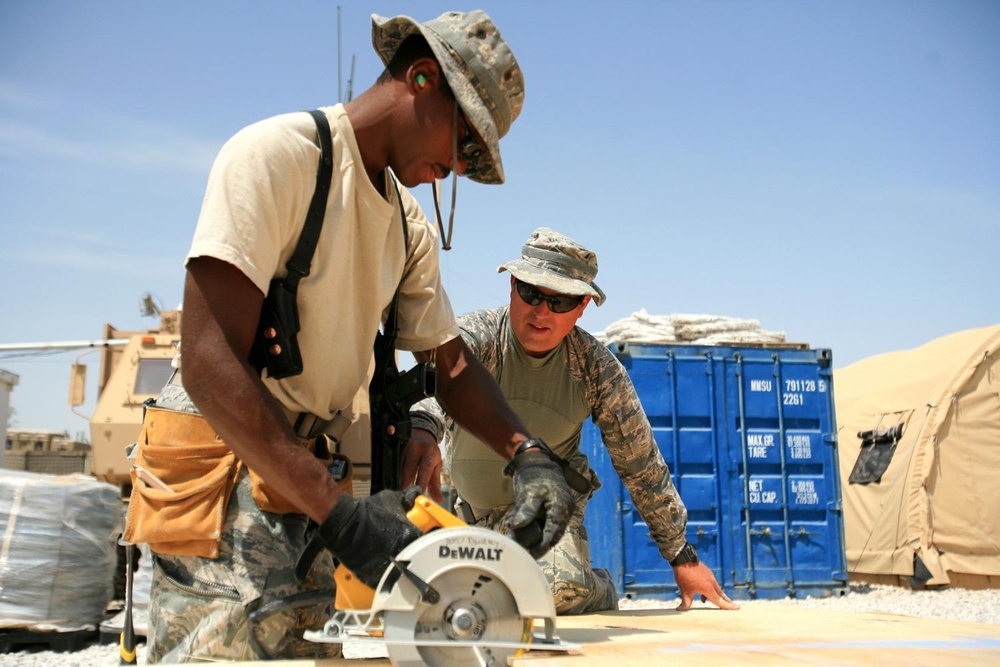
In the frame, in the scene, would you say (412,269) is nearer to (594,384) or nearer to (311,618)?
(311,618)

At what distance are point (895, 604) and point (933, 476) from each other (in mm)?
1970

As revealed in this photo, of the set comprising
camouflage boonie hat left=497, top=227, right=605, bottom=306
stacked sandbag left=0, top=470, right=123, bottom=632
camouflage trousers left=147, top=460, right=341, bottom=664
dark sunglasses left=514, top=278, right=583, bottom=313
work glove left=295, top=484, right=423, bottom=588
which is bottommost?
stacked sandbag left=0, top=470, right=123, bottom=632

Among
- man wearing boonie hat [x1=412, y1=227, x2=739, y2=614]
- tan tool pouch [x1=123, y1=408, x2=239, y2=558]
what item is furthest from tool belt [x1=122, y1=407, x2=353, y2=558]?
man wearing boonie hat [x1=412, y1=227, x2=739, y2=614]

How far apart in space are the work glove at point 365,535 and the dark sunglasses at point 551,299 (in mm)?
2339

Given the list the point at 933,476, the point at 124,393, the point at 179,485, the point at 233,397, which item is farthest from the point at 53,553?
the point at 933,476

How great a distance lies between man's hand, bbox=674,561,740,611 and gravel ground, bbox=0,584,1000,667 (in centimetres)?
310

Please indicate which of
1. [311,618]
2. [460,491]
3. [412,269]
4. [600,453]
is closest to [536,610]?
[311,618]

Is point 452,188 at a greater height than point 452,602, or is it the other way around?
point 452,188

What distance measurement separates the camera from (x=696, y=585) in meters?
3.37

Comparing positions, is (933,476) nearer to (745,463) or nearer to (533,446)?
(745,463)

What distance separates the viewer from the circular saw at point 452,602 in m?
1.60

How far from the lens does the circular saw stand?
1600 mm

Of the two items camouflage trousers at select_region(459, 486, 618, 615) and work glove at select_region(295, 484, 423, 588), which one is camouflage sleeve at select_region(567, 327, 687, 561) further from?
work glove at select_region(295, 484, 423, 588)

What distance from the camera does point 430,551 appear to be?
5.26 feet
